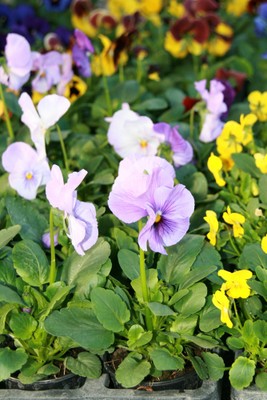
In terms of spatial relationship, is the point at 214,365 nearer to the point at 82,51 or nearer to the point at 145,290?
the point at 145,290

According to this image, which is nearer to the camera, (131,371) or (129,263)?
(131,371)

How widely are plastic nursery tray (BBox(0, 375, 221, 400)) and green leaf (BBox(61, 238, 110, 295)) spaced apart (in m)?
0.18

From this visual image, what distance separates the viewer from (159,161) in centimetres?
158

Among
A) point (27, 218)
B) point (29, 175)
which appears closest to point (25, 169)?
point (29, 175)

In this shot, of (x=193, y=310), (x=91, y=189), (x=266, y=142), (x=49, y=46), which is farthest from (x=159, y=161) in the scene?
(x=49, y=46)

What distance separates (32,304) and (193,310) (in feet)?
1.04

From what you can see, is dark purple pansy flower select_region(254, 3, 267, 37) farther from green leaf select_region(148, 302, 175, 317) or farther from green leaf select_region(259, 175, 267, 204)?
green leaf select_region(148, 302, 175, 317)

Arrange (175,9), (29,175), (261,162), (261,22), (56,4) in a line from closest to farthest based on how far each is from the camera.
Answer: (261,162) → (29,175) → (261,22) → (175,9) → (56,4)

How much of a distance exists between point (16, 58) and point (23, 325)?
2.60ft

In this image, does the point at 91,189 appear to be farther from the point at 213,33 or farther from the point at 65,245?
the point at 213,33

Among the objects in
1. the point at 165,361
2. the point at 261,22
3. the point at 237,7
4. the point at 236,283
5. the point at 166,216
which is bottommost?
the point at 237,7

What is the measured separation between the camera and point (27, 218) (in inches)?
75.4

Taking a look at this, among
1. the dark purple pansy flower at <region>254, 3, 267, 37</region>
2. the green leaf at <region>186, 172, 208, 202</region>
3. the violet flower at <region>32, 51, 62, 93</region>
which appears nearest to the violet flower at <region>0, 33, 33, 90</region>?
the violet flower at <region>32, 51, 62, 93</region>

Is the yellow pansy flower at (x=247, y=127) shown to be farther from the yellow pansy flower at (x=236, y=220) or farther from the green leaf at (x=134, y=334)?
the green leaf at (x=134, y=334)
